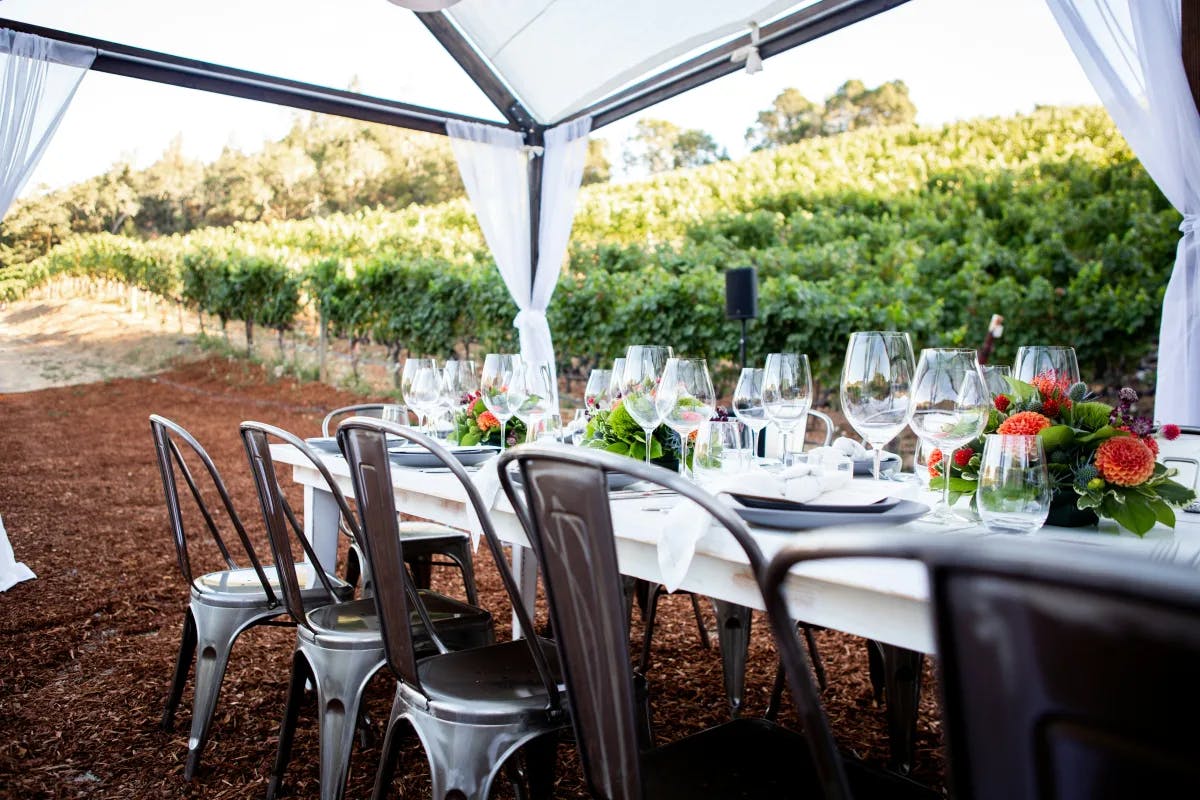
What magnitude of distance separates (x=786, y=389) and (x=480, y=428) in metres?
1.05

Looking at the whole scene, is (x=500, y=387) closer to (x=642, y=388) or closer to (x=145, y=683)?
(x=642, y=388)

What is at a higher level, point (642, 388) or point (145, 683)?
point (642, 388)

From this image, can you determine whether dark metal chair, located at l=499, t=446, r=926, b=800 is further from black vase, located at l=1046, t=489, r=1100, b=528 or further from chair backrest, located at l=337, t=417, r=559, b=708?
black vase, located at l=1046, t=489, r=1100, b=528

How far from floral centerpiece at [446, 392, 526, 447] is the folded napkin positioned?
3.47ft

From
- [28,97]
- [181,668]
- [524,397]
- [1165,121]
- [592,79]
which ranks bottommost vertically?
[181,668]

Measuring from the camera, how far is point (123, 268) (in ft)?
29.8

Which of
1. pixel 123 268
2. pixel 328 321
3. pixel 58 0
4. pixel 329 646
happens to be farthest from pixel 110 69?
pixel 328 321

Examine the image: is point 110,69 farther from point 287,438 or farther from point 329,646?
point 329,646

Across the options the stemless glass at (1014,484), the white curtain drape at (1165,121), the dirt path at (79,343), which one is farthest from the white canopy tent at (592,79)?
the dirt path at (79,343)

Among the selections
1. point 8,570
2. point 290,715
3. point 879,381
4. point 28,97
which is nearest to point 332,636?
point 290,715

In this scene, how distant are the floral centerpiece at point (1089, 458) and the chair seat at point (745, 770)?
0.49 m

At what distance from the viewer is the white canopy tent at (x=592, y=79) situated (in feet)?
10.2

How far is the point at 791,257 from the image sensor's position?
9570 mm

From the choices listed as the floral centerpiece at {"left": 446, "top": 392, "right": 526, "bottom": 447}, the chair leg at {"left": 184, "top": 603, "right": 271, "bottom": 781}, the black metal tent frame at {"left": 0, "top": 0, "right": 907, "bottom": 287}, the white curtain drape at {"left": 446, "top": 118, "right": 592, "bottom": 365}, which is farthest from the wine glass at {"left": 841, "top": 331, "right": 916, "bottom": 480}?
the white curtain drape at {"left": 446, "top": 118, "right": 592, "bottom": 365}
